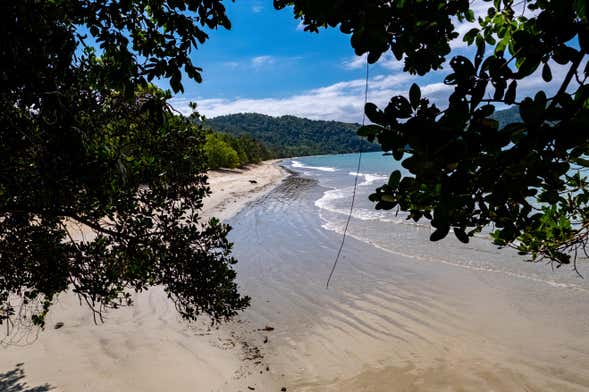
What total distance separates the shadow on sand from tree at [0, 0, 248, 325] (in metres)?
2.32

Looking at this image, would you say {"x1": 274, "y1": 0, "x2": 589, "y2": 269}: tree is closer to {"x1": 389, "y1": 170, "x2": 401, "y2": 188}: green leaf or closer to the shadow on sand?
{"x1": 389, "y1": 170, "x2": 401, "y2": 188}: green leaf

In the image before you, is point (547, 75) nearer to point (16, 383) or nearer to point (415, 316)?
point (16, 383)

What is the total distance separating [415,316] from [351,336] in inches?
85.4

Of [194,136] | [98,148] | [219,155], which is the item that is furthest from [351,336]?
[219,155]

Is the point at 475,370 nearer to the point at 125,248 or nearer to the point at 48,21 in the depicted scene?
the point at 125,248

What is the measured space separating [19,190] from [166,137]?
157 centimetres

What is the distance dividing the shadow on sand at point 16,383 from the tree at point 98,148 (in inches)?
91.5

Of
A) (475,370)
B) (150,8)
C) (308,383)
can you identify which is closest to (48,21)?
(150,8)

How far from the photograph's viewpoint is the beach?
21.9ft

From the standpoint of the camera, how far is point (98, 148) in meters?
3.35

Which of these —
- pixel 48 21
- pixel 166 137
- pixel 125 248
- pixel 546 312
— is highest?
pixel 48 21

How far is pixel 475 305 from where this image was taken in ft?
33.8

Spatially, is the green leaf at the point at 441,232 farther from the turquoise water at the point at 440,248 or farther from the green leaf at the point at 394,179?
the turquoise water at the point at 440,248

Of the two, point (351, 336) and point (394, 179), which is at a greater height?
point (394, 179)
